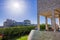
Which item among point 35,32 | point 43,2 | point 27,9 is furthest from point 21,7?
point 35,32

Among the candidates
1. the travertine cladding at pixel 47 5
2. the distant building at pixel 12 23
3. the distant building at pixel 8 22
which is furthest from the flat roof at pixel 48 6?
the distant building at pixel 8 22

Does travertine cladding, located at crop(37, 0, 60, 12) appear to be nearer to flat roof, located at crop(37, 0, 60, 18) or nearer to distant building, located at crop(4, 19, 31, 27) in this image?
flat roof, located at crop(37, 0, 60, 18)

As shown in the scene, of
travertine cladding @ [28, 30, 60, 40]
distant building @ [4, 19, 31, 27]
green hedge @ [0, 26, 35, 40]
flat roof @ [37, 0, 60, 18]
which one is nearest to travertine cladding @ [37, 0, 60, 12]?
flat roof @ [37, 0, 60, 18]

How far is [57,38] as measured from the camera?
9.66m

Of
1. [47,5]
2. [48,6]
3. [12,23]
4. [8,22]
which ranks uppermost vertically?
[47,5]

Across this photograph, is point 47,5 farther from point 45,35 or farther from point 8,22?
point 8,22

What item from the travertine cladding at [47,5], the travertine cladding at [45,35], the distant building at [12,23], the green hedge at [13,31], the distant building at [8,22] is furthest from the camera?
the distant building at [12,23]

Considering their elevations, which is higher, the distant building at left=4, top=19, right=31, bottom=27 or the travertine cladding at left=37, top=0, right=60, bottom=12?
the travertine cladding at left=37, top=0, right=60, bottom=12

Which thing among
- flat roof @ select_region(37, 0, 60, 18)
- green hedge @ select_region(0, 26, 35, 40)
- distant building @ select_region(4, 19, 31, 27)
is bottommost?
green hedge @ select_region(0, 26, 35, 40)

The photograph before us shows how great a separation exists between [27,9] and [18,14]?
1814mm

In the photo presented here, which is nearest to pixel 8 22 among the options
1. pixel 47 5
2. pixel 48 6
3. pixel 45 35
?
pixel 47 5

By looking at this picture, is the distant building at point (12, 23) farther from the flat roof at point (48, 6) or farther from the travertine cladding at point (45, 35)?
the travertine cladding at point (45, 35)

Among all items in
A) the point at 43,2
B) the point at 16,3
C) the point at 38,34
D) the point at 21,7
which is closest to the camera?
the point at 38,34

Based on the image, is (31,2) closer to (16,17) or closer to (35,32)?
(16,17)
